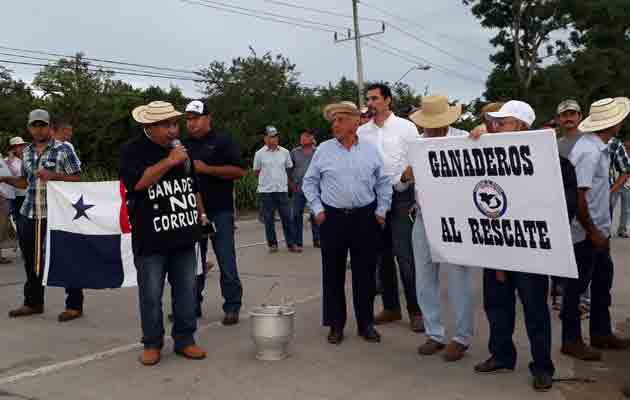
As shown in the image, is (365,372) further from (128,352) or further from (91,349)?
(91,349)

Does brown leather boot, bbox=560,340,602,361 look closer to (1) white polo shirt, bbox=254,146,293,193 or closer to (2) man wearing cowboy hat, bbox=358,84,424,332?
(2) man wearing cowboy hat, bbox=358,84,424,332

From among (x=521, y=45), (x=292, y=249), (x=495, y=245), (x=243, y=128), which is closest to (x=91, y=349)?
(x=495, y=245)

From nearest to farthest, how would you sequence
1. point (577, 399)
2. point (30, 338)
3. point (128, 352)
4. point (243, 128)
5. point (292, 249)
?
point (577, 399) < point (128, 352) < point (30, 338) < point (292, 249) < point (243, 128)

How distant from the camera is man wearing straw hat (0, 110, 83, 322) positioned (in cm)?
696

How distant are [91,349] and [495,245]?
3397 mm

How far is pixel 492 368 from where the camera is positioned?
4.96 metres

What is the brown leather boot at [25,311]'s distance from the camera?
701 cm

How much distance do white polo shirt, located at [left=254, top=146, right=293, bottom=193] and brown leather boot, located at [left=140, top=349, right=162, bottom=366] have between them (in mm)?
6928

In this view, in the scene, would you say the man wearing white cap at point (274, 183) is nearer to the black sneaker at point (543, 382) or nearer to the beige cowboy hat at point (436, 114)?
the beige cowboy hat at point (436, 114)

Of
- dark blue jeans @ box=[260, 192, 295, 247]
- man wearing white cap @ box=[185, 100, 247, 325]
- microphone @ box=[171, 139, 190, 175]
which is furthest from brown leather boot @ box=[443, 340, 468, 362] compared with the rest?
dark blue jeans @ box=[260, 192, 295, 247]

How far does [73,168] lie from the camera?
7188 millimetres

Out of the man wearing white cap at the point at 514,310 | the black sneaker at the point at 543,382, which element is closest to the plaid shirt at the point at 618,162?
the man wearing white cap at the point at 514,310

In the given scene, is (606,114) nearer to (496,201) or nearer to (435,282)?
(496,201)

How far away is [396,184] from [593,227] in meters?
1.74
